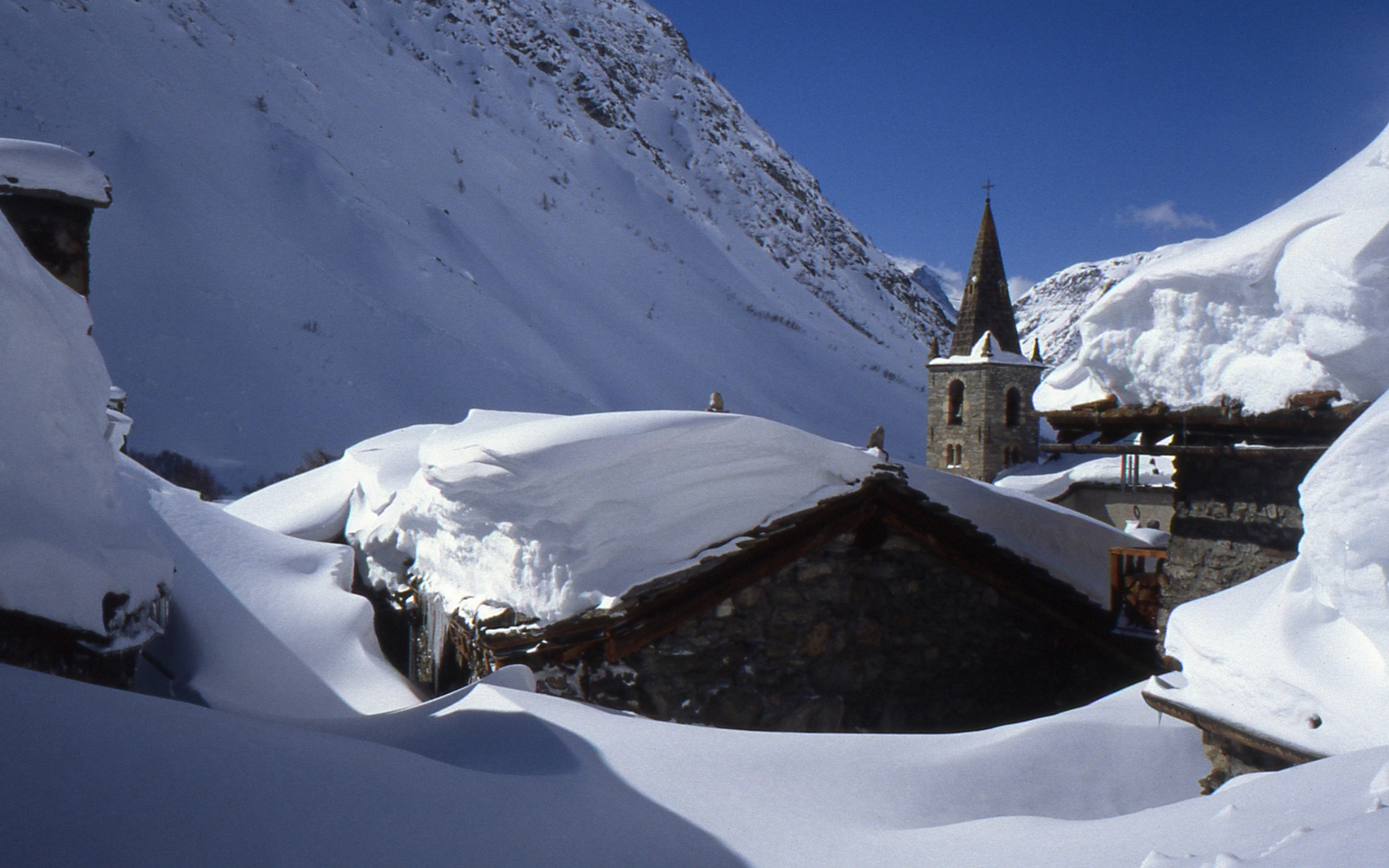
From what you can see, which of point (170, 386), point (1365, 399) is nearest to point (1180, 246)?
point (1365, 399)

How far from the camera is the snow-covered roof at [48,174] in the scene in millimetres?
4613

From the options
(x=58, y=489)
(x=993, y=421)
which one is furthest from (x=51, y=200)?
(x=993, y=421)

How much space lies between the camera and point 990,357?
105 ft

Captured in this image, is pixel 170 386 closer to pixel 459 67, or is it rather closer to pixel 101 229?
pixel 101 229

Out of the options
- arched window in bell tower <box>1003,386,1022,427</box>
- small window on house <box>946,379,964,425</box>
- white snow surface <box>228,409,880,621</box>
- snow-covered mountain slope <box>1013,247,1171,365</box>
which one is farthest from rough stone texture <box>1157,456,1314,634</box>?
snow-covered mountain slope <box>1013,247,1171,365</box>

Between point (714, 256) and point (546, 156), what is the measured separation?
984 centimetres

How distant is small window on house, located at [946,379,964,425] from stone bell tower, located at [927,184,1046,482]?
27 mm

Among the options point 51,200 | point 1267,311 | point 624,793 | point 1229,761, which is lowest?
point 624,793

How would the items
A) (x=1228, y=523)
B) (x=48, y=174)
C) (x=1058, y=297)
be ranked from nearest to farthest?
(x=48, y=174), (x=1228, y=523), (x=1058, y=297)

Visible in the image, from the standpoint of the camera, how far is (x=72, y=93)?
2427 cm

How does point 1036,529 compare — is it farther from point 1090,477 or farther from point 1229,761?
point 1090,477

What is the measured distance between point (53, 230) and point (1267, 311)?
243 inches

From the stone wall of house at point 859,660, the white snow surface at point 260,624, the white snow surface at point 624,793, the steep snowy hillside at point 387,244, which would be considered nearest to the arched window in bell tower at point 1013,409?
the steep snowy hillside at point 387,244

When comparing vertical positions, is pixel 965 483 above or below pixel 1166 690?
above
